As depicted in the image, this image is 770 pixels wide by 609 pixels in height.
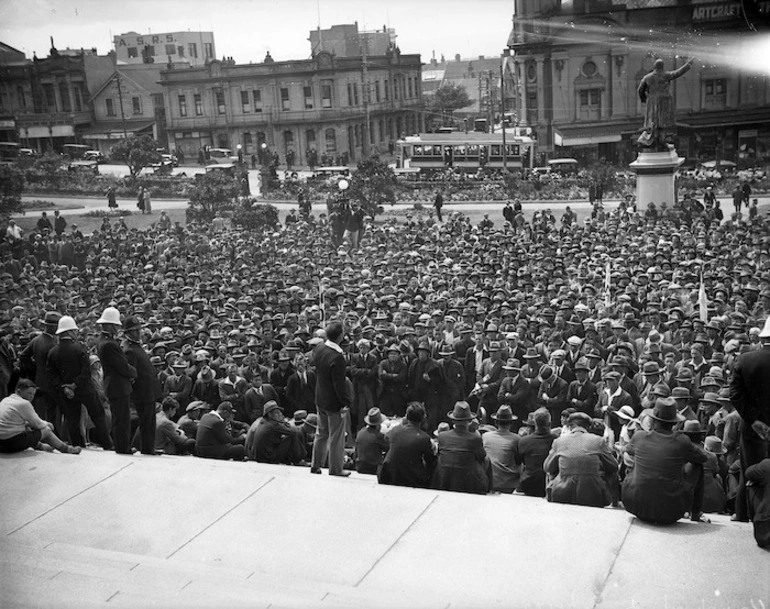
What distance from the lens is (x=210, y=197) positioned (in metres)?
29.3

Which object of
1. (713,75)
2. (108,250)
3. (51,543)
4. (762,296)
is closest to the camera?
(51,543)

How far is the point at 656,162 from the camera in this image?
27000mm

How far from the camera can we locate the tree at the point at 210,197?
28.7m

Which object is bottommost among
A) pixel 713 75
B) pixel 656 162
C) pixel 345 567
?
pixel 345 567

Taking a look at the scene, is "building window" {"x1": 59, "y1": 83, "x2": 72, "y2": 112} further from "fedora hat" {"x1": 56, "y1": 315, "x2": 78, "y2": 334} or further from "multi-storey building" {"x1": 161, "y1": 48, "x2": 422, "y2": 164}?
"fedora hat" {"x1": 56, "y1": 315, "x2": 78, "y2": 334}

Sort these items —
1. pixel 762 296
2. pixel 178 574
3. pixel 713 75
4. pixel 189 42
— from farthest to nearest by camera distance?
pixel 713 75, pixel 189 42, pixel 762 296, pixel 178 574

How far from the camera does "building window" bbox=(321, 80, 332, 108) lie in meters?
44.5

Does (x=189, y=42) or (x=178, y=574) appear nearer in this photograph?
(x=178, y=574)

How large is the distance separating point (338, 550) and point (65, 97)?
21.8 m

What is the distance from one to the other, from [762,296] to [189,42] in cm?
3844

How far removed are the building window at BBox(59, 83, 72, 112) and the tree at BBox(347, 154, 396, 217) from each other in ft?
37.1

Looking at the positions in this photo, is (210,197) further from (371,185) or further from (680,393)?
(680,393)

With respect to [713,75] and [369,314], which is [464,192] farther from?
[369,314]

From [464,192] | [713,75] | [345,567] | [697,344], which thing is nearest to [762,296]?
[697,344]
